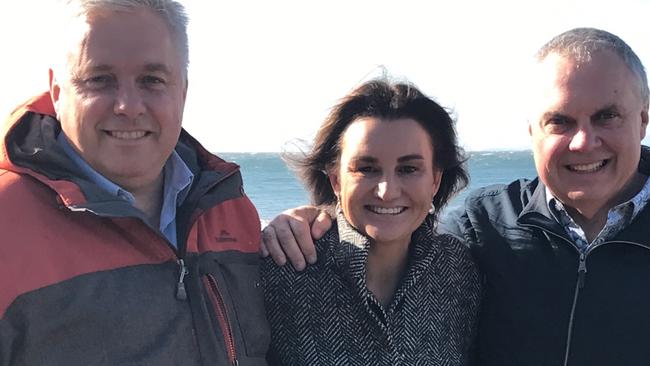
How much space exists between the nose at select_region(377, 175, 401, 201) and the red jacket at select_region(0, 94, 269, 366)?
2.41 ft

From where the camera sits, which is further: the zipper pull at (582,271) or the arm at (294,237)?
the arm at (294,237)

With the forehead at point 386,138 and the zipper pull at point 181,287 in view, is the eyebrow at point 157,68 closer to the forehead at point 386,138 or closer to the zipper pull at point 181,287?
the zipper pull at point 181,287

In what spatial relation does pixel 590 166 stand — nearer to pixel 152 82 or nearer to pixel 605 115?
pixel 605 115

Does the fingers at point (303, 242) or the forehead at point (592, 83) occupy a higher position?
the forehead at point (592, 83)

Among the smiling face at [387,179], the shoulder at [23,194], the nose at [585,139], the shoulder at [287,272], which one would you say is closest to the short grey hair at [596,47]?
the nose at [585,139]

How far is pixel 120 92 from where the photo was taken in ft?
9.07

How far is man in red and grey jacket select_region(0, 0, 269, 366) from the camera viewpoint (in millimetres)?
2486

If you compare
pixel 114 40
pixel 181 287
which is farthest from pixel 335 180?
pixel 114 40

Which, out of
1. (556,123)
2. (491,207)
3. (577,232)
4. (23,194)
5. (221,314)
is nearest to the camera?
(23,194)

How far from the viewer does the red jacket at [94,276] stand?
2.45 metres

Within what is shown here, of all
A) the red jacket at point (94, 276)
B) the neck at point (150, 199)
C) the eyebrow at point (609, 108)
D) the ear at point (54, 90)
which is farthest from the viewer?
the eyebrow at point (609, 108)

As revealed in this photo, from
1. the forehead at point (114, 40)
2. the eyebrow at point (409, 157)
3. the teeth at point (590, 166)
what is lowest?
the eyebrow at point (409, 157)

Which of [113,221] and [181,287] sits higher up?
[113,221]

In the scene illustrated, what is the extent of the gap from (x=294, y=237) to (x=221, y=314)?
628mm
